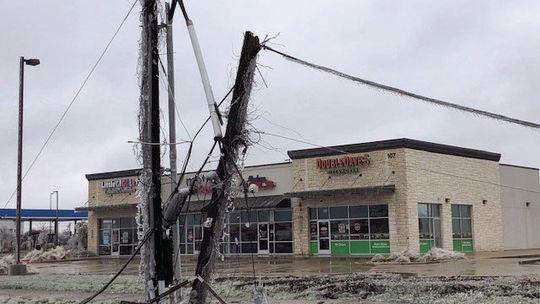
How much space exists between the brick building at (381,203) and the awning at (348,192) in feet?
0.19

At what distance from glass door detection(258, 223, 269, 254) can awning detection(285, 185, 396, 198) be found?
3891mm

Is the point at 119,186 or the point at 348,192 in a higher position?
the point at 119,186

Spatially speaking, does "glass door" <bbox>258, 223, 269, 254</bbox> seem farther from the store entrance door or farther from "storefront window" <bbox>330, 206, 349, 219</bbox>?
"storefront window" <bbox>330, 206, 349, 219</bbox>

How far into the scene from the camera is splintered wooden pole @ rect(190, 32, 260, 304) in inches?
305

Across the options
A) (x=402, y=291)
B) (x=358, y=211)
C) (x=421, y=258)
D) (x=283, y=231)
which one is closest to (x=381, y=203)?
(x=358, y=211)

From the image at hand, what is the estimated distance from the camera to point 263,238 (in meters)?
40.2

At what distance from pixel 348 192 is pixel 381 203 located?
1972 mm

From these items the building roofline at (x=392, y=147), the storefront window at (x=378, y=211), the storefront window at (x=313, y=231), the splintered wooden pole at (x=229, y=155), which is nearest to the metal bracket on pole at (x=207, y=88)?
the splintered wooden pole at (x=229, y=155)

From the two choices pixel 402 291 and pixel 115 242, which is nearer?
pixel 402 291

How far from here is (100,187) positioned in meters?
50.8

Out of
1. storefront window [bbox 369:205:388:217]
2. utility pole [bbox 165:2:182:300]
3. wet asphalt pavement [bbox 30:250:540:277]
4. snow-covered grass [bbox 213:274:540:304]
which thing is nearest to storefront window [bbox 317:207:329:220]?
storefront window [bbox 369:205:388:217]

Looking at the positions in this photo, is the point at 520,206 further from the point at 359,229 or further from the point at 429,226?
the point at 359,229

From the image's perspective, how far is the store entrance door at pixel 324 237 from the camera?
36.8 m

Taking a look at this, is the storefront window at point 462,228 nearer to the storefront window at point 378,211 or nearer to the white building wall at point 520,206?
the white building wall at point 520,206
